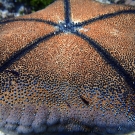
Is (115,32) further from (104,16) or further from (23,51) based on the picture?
(23,51)

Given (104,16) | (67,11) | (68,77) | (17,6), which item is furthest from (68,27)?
(17,6)

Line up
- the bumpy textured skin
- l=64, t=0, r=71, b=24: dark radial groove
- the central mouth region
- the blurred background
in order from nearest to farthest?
the bumpy textured skin < the central mouth region < l=64, t=0, r=71, b=24: dark radial groove < the blurred background

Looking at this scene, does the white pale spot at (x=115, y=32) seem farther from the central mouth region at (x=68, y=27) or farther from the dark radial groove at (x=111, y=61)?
the central mouth region at (x=68, y=27)

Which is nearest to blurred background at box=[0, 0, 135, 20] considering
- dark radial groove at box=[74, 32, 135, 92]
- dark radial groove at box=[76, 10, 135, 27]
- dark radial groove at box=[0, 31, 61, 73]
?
dark radial groove at box=[76, 10, 135, 27]

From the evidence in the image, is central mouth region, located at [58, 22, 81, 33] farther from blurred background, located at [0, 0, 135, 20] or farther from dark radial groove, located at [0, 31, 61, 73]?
blurred background, located at [0, 0, 135, 20]

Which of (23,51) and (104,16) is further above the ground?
(104,16)

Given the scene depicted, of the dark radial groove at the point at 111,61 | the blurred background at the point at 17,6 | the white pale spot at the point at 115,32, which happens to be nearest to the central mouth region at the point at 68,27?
the dark radial groove at the point at 111,61

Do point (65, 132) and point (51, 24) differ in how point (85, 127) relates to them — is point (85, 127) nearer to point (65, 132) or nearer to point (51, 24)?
point (65, 132)

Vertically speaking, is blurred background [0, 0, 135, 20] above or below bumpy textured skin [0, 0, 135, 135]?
above
